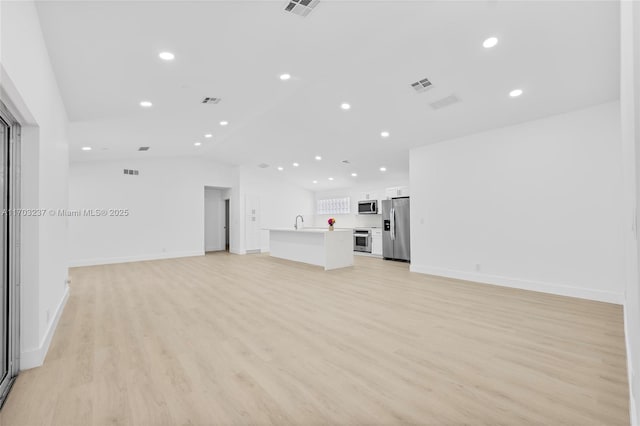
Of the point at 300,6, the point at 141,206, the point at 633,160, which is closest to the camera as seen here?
the point at 633,160

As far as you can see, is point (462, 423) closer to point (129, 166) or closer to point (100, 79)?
point (100, 79)

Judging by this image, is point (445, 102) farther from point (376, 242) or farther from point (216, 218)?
point (216, 218)

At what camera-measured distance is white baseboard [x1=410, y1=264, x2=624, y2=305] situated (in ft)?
13.1

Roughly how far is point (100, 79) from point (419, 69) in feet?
12.7

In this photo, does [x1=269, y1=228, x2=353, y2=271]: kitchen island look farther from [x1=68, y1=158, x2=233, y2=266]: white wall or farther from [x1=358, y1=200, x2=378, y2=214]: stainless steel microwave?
[x1=68, y1=158, x2=233, y2=266]: white wall

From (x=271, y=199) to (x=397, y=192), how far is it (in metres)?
4.65

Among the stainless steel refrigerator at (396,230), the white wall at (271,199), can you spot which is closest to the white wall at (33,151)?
the stainless steel refrigerator at (396,230)

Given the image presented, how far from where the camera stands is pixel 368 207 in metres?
9.49

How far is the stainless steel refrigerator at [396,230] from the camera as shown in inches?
301

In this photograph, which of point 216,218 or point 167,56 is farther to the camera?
point 216,218

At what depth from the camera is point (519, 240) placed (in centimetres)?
477

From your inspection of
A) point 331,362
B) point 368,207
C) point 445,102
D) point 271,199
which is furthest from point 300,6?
point 271,199

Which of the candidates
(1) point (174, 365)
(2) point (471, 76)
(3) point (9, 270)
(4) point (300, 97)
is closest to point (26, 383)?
(3) point (9, 270)

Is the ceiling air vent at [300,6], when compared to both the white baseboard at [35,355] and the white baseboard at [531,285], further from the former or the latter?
the white baseboard at [531,285]
